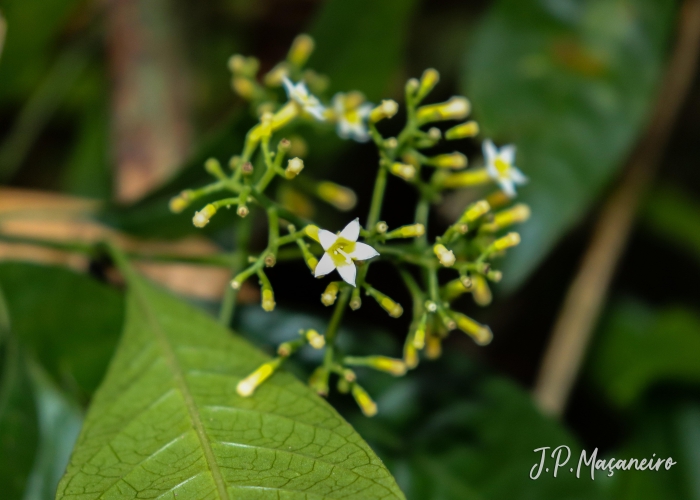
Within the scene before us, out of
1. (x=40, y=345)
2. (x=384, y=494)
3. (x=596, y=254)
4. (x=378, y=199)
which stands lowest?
(x=384, y=494)

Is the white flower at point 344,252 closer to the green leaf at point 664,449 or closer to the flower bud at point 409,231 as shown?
the flower bud at point 409,231

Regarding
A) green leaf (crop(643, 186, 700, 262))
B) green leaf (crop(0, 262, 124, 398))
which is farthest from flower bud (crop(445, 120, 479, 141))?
green leaf (crop(643, 186, 700, 262))

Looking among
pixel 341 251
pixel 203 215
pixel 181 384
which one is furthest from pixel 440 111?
pixel 181 384

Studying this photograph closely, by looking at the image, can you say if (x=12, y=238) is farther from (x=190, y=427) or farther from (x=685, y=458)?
(x=685, y=458)

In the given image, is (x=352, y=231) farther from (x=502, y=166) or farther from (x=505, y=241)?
(x=502, y=166)

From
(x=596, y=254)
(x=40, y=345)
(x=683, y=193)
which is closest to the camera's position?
(x=40, y=345)

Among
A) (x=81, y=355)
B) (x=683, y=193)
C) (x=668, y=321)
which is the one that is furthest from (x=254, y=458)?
(x=683, y=193)
